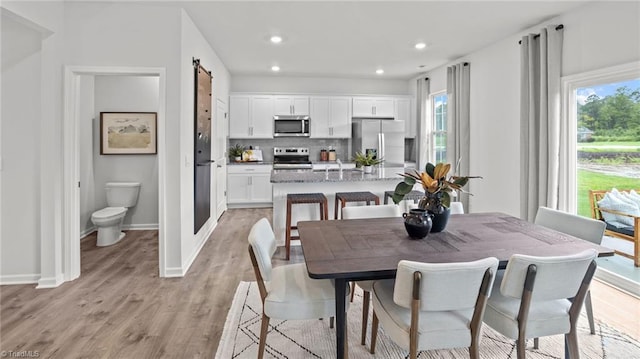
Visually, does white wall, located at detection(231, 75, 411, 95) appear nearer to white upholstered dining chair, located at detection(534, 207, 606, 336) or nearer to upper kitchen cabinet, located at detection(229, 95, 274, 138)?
upper kitchen cabinet, located at detection(229, 95, 274, 138)

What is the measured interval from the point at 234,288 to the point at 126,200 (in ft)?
8.90

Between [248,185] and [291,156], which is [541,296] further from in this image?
[291,156]

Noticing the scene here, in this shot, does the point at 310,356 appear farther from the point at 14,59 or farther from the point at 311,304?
the point at 14,59

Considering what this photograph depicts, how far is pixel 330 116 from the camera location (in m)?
6.92

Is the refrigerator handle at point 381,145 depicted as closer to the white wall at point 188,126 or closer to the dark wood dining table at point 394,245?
the white wall at point 188,126

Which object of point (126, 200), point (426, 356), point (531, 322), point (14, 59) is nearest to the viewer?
point (531, 322)

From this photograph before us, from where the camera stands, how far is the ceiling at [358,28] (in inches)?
132

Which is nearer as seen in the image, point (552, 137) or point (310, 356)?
point (310, 356)

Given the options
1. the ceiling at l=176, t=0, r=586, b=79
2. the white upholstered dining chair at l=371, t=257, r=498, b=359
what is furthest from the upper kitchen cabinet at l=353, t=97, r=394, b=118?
the white upholstered dining chair at l=371, t=257, r=498, b=359

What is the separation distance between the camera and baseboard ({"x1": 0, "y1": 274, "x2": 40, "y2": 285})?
3.09m

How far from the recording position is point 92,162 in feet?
15.8

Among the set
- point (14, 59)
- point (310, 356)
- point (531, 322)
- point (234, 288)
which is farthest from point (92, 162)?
point (531, 322)

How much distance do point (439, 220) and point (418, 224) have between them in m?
0.25

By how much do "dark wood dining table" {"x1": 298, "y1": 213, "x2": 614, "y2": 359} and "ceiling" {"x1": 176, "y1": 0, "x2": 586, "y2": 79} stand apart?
7.46ft
